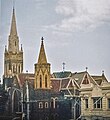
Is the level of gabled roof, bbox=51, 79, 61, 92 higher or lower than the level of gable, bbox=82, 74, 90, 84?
lower

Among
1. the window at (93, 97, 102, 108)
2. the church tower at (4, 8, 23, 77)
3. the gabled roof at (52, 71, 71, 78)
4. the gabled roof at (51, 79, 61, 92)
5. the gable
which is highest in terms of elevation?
the church tower at (4, 8, 23, 77)

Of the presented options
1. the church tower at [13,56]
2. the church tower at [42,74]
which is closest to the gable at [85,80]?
the church tower at [42,74]

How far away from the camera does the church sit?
304 centimetres

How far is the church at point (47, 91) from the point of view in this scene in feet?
9.99

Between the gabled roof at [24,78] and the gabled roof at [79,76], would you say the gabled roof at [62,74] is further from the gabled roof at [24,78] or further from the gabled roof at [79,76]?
the gabled roof at [24,78]

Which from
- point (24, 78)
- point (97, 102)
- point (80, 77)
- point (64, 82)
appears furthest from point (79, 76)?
point (24, 78)

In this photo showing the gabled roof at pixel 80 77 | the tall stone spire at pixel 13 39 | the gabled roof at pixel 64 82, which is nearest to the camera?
the gabled roof at pixel 80 77

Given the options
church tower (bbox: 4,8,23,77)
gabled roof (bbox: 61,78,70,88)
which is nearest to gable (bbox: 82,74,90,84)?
gabled roof (bbox: 61,78,70,88)

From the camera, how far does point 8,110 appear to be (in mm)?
3539

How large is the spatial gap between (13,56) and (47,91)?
49cm

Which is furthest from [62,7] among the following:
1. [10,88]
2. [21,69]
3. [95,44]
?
[10,88]

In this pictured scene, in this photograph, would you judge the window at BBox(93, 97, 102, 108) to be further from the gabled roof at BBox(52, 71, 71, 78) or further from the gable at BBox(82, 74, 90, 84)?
the gabled roof at BBox(52, 71, 71, 78)

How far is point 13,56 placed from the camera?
3.46m

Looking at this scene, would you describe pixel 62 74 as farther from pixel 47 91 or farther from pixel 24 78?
pixel 24 78
